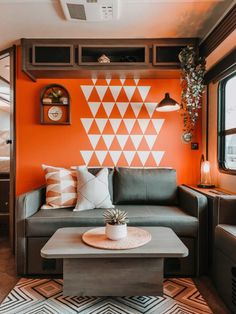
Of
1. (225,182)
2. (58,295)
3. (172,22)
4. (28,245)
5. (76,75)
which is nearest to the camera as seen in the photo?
(58,295)

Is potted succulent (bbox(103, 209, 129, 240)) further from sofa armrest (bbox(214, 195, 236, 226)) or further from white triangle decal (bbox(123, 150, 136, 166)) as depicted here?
white triangle decal (bbox(123, 150, 136, 166))

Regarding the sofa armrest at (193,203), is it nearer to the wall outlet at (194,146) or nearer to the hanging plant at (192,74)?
the wall outlet at (194,146)

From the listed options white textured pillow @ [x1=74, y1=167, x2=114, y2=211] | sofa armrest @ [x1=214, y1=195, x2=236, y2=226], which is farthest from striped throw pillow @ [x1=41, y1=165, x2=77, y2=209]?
sofa armrest @ [x1=214, y1=195, x2=236, y2=226]

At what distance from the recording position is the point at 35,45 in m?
2.94

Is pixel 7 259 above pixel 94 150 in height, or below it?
below

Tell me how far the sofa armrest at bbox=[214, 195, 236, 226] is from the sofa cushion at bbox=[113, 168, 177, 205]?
86 centimetres

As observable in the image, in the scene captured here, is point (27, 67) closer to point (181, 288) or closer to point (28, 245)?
Answer: point (28, 245)

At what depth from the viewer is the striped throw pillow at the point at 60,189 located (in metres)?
2.72

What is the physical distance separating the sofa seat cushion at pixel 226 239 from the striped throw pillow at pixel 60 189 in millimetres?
1452

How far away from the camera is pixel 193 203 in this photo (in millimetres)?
2457

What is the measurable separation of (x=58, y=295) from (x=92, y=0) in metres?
2.40

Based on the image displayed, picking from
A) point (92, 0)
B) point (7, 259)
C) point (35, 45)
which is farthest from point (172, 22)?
point (7, 259)

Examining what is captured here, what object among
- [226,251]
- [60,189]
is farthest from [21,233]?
[226,251]

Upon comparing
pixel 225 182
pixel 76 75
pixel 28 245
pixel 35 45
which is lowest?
pixel 28 245
